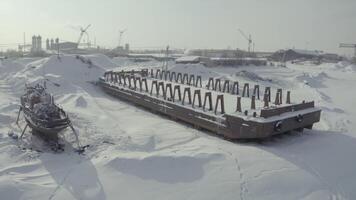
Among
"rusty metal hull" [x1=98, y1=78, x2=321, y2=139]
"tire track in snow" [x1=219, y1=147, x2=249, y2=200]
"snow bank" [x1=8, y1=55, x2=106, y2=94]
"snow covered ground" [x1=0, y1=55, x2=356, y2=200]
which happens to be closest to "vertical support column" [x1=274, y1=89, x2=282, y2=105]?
A: "rusty metal hull" [x1=98, y1=78, x2=321, y2=139]

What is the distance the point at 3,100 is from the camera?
1523cm

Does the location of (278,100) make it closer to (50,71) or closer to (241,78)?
(50,71)

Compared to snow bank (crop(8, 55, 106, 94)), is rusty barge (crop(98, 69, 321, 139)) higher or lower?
lower

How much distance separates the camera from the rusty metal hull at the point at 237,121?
996cm

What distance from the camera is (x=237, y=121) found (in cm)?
1033

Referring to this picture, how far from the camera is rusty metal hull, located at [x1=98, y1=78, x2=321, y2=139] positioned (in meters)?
9.96

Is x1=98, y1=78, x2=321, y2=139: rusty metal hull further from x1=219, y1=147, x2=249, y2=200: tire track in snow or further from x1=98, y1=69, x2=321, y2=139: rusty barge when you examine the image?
x1=219, y1=147, x2=249, y2=200: tire track in snow

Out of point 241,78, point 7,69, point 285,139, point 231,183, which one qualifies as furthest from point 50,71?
point 231,183

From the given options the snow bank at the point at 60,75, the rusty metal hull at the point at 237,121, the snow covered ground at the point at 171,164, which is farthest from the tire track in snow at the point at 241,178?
the snow bank at the point at 60,75

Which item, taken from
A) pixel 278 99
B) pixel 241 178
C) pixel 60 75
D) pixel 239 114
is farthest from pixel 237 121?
pixel 60 75

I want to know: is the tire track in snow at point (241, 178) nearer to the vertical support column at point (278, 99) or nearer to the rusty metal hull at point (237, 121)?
the rusty metal hull at point (237, 121)

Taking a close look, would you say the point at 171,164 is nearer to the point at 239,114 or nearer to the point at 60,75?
the point at 239,114

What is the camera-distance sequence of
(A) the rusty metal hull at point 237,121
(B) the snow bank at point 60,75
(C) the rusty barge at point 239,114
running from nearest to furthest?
1. (A) the rusty metal hull at point 237,121
2. (C) the rusty barge at point 239,114
3. (B) the snow bank at point 60,75

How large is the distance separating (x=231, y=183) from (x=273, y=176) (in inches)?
38.2
